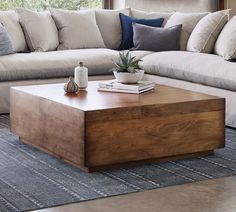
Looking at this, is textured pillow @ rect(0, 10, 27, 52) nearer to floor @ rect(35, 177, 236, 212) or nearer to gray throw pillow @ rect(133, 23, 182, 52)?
gray throw pillow @ rect(133, 23, 182, 52)

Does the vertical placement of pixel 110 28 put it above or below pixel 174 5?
below

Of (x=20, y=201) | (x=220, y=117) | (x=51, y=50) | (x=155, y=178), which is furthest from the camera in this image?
(x=51, y=50)

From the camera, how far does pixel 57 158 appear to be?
373cm

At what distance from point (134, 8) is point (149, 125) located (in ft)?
12.6

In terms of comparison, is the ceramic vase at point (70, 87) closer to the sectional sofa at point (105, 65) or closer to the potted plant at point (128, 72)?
the potted plant at point (128, 72)

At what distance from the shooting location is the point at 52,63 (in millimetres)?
5344

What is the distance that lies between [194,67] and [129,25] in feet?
4.87

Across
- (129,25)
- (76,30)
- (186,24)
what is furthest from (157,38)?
(76,30)

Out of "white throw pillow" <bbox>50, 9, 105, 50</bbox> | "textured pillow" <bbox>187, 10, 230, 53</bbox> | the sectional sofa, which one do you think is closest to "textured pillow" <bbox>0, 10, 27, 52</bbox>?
the sectional sofa

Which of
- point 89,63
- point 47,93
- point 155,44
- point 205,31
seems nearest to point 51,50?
point 89,63

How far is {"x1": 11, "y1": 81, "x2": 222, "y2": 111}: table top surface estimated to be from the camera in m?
3.57

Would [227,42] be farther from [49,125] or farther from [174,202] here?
[174,202]

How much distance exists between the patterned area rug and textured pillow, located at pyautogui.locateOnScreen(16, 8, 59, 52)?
203cm

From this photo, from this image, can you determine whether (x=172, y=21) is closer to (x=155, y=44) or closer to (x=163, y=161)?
(x=155, y=44)
